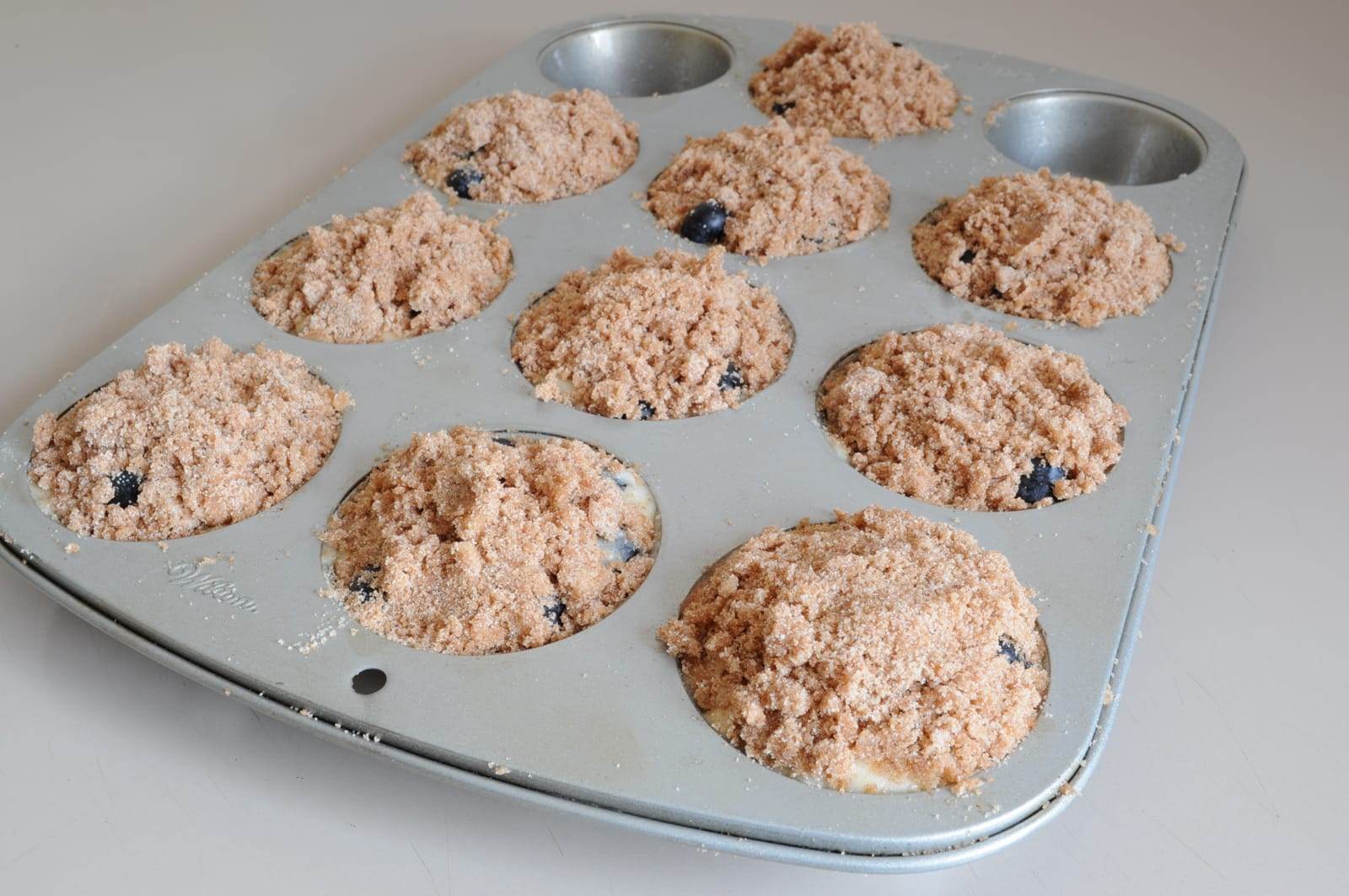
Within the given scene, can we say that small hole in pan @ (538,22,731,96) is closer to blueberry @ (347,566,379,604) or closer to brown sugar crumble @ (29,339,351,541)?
brown sugar crumble @ (29,339,351,541)

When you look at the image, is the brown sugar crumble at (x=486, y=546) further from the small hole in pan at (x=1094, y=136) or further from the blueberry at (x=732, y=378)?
the small hole in pan at (x=1094, y=136)

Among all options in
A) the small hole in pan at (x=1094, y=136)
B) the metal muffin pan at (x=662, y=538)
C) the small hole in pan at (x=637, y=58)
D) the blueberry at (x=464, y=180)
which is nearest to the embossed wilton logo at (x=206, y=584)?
the metal muffin pan at (x=662, y=538)

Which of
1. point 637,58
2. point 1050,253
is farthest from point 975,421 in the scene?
point 637,58

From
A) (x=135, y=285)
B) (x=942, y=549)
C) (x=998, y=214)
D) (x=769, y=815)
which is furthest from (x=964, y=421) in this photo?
(x=135, y=285)

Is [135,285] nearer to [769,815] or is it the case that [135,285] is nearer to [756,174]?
[756,174]

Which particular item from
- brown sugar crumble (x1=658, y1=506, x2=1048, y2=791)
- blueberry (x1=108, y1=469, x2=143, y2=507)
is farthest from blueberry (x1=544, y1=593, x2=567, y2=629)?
blueberry (x1=108, y1=469, x2=143, y2=507)

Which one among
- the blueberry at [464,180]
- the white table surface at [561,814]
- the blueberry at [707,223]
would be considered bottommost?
the white table surface at [561,814]
